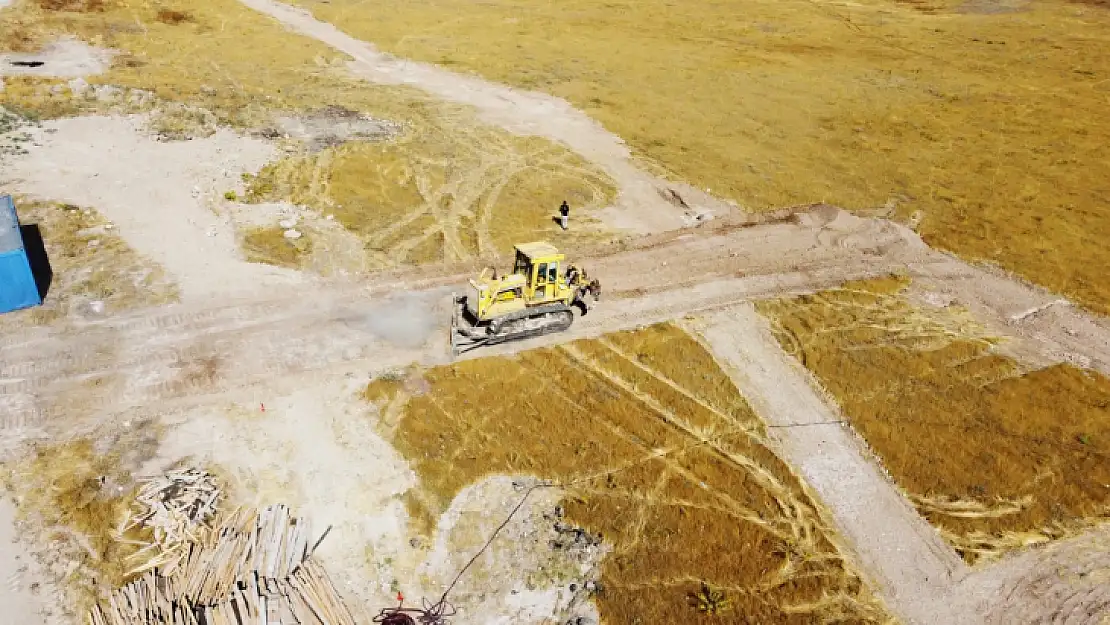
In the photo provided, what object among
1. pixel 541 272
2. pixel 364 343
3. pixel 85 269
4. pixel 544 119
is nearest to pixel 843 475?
pixel 541 272

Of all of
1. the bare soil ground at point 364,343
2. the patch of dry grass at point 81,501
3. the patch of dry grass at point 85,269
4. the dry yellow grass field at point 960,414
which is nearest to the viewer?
the patch of dry grass at point 81,501

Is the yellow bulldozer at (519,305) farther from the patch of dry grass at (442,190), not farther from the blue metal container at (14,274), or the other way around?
the blue metal container at (14,274)

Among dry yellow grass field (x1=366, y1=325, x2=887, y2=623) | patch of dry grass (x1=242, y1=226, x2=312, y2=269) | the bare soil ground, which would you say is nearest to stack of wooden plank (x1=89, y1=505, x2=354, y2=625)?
the bare soil ground

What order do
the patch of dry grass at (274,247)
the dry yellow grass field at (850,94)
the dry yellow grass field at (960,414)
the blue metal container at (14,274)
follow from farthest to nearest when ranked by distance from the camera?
the dry yellow grass field at (850,94) < the patch of dry grass at (274,247) < the blue metal container at (14,274) < the dry yellow grass field at (960,414)

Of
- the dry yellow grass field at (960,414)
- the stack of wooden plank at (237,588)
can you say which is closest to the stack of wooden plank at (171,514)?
the stack of wooden plank at (237,588)

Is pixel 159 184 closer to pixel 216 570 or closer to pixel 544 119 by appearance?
pixel 544 119

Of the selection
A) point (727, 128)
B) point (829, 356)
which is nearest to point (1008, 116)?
point (727, 128)

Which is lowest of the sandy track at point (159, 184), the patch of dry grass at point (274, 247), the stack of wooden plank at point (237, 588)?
the stack of wooden plank at point (237, 588)
